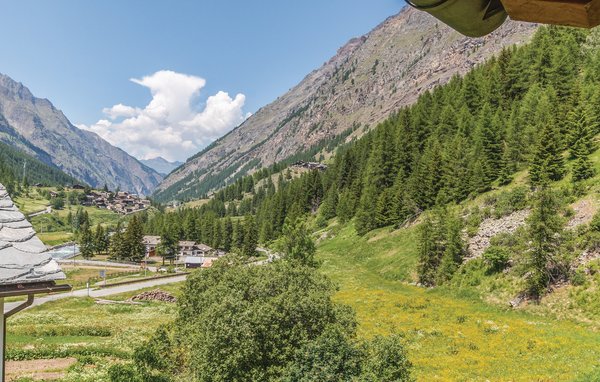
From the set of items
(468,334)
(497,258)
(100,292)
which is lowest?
(100,292)

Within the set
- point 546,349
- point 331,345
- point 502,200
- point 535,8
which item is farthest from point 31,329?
point 502,200

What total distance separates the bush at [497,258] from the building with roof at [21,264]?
41057 millimetres

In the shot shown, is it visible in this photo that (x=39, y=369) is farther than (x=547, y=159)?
No

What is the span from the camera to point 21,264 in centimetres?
660

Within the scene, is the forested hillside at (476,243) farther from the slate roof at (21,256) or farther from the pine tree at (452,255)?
the slate roof at (21,256)

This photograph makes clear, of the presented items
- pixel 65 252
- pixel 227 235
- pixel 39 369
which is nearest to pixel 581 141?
pixel 39 369

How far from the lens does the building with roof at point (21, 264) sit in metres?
6.34

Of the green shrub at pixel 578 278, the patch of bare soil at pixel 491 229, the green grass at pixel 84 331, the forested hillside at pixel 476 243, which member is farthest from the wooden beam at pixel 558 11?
the patch of bare soil at pixel 491 229

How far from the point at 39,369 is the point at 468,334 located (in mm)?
29144

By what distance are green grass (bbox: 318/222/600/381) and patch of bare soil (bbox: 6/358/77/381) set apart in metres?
20.8

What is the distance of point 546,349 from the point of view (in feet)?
78.9

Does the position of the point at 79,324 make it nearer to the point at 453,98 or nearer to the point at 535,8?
the point at 535,8

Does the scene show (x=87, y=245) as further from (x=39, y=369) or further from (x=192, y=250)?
(x=39, y=369)

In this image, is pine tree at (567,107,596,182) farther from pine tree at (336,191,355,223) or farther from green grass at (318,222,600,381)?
pine tree at (336,191,355,223)
